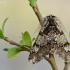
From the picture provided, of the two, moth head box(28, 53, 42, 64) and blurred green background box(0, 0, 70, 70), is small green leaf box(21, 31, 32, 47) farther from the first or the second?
blurred green background box(0, 0, 70, 70)

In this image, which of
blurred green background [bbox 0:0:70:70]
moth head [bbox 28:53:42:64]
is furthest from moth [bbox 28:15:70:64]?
blurred green background [bbox 0:0:70:70]

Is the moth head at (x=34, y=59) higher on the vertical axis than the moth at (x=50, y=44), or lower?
lower

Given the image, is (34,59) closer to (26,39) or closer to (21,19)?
(26,39)

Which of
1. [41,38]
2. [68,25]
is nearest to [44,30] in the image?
[41,38]

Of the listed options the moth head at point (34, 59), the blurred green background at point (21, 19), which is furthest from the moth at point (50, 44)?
the blurred green background at point (21, 19)

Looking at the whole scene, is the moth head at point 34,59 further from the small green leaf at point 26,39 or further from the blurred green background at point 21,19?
the blurred green background at point 21,19

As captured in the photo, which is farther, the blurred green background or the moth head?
the blurred green background

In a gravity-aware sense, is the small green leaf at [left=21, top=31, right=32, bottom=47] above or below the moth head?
above

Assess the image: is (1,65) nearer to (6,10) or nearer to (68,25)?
(6,10)
